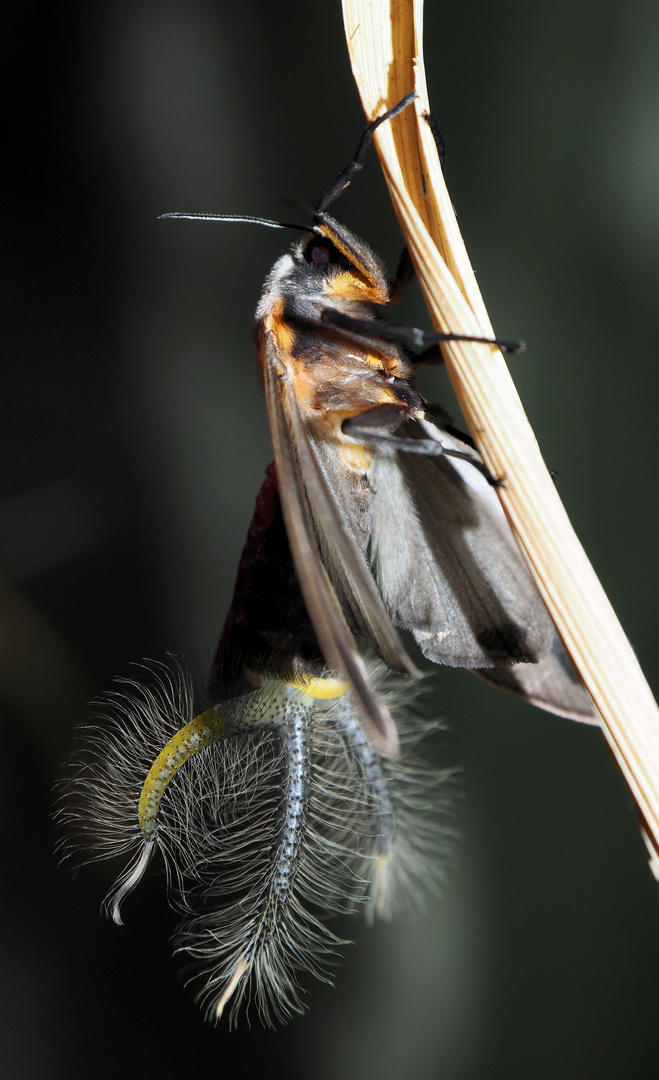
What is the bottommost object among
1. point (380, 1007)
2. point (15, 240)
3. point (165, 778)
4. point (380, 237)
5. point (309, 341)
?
point (380, 1007)

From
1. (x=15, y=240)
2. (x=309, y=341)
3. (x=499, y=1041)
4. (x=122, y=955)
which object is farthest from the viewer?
(x=499, y=1041)

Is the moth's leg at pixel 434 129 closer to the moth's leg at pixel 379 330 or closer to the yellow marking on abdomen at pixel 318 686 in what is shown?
the moth's leg at pixel 379 330

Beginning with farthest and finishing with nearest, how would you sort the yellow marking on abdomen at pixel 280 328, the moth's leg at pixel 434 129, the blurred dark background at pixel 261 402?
the blurred dark background at pixel 261 402, the yellow marking on abdomen at pixel 280 328, the moth's leg at pixel 434 129

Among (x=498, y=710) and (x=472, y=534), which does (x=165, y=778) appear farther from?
(x=498, y=710)

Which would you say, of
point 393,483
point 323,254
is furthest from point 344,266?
point 393,483

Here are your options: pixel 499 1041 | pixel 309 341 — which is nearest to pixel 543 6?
pixel 309 341

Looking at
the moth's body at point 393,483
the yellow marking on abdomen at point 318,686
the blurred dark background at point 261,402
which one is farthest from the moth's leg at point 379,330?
the blurred dark background at point 261,402

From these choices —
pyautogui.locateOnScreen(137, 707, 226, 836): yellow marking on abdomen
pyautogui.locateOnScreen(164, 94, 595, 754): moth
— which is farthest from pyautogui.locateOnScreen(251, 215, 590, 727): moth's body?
pyautogui.locateOnScreen(137, 707, 226, 836): yellow marking on abdomen
